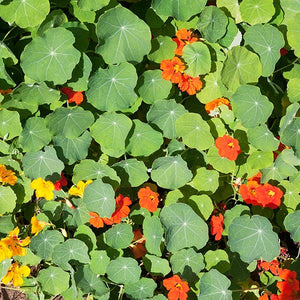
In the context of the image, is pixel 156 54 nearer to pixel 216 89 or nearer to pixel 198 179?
pixel 216 89

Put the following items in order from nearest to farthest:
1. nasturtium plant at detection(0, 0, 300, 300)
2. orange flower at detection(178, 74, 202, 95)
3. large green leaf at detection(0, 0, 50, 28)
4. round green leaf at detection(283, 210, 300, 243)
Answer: large green leaf at detection(0, 0, 50, 28) → nasturtium plant at detection(0, 0, 300, 300) → orange flower at detection(178, 74, 202, 95) → round green leaf at detection(283, 210, 300, 243)

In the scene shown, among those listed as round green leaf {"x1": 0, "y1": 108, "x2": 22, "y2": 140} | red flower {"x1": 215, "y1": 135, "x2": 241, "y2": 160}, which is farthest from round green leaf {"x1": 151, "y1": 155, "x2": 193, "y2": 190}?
round green leaf {"x1": 0, "y1": 108, "x2": 22, "y2": 140}

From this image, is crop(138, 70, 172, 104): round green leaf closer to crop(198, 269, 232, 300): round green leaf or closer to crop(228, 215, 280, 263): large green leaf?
crop(228, 215, 280, 263): large green leaf

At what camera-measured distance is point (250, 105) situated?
8.24 feet

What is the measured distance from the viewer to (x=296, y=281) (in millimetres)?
2537

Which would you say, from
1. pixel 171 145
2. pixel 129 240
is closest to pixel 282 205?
pixel 171 145

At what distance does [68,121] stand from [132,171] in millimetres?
482

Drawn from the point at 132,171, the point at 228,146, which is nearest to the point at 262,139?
the point at 228,146

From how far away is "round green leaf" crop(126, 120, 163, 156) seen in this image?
2.64 meters

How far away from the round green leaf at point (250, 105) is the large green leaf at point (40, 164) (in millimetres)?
1075

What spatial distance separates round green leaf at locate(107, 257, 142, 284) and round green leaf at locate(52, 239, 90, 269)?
0.17 m

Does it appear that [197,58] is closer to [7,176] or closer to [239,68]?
[239,68]

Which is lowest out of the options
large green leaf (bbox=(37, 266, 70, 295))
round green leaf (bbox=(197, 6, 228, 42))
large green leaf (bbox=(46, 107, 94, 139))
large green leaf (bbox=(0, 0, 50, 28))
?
large green leaf (bbox=(37, 266, 70, 295))

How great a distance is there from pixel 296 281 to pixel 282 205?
1.63 feet
